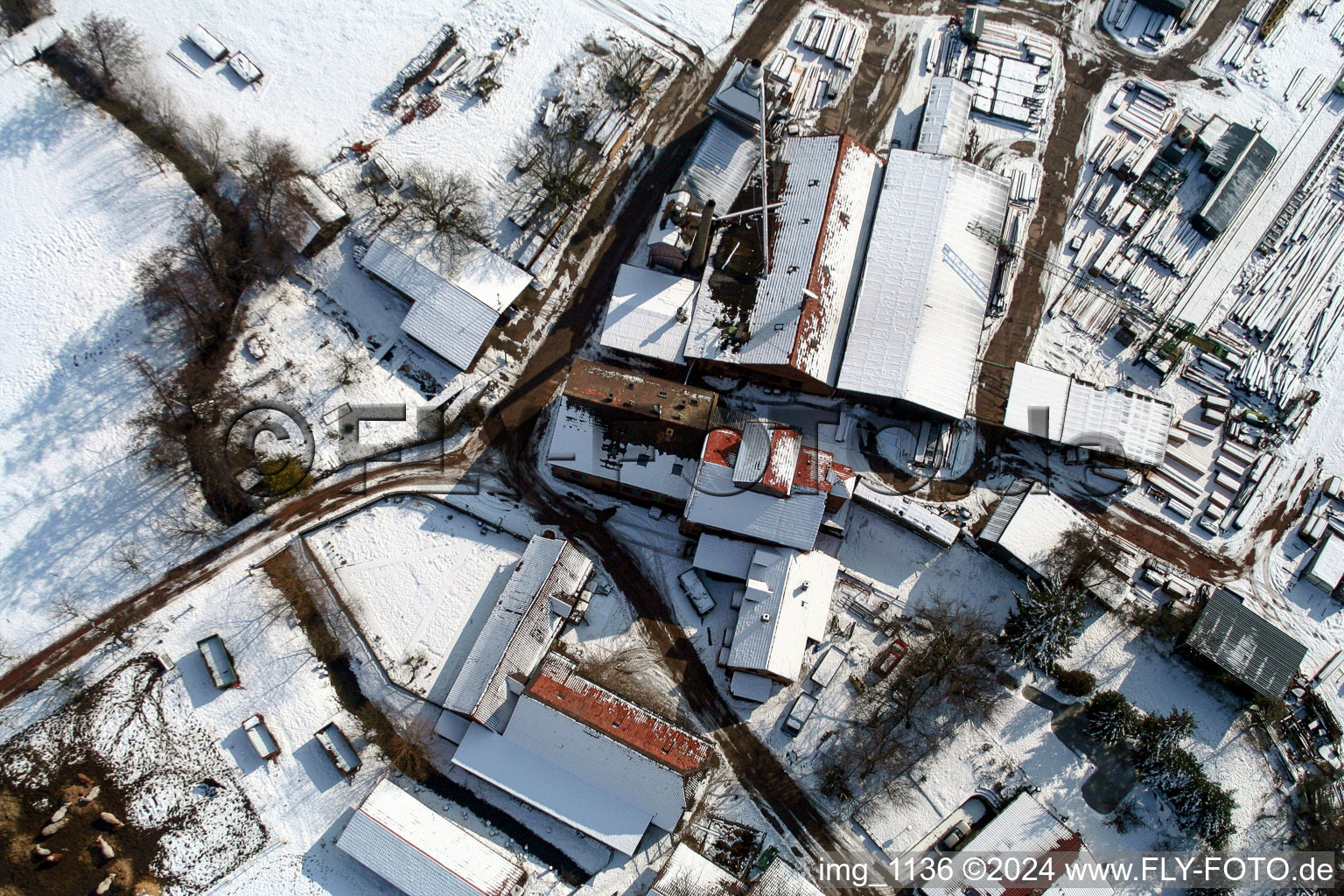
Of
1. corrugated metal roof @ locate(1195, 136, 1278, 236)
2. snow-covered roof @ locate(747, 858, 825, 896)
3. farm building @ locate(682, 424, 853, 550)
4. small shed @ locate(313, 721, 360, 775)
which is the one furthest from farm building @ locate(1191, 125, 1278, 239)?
small shed @ locate(313, 721, 360, 775)

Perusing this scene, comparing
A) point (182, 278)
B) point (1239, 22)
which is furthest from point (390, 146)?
point (1239, 22)

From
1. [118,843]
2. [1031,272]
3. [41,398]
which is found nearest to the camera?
[118,843]

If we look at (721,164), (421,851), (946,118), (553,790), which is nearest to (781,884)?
(553,790)

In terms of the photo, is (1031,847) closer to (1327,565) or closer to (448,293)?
(1327,565)

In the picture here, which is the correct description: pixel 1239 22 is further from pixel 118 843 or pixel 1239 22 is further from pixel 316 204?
pixel 118 843

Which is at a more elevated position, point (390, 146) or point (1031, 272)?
point (1031, 272)

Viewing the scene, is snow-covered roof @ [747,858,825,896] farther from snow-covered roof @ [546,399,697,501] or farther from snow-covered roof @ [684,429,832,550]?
snow-covered roof @ [546,399,697,501]
